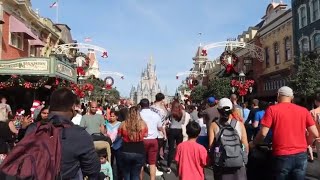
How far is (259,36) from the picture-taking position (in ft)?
141

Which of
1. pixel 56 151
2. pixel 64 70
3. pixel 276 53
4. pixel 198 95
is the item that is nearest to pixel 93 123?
pixel 56 151

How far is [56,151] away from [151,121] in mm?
5454

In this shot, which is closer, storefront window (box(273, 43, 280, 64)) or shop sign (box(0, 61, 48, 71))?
shop sign (box(0, 61, 48, 71))

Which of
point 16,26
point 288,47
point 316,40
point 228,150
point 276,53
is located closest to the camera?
point 228,150

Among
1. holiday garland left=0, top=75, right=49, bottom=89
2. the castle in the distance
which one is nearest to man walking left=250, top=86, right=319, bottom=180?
holiday garland left=0, top=75, right=49, bottom=89

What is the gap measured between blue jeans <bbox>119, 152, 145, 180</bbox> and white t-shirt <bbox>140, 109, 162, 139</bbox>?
1.11 metres

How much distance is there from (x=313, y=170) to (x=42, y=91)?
66.8 feet

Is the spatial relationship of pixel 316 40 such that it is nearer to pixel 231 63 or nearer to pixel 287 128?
pixel 231 63

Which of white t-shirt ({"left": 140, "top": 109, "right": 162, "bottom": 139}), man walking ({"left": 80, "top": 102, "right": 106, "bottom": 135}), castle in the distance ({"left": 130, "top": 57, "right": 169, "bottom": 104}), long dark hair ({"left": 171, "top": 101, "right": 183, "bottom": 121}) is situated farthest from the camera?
castle in the distance ({"left": 130, "top": 57, "right": 169, "bottom": 104})

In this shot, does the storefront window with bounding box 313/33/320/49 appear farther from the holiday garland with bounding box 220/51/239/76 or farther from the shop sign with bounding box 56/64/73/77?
the shop sign with bounding box 56/64/73/77

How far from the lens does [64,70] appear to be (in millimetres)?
22016

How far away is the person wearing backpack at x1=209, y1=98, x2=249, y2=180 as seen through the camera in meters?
5.20

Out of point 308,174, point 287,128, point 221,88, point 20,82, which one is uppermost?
point 221,88

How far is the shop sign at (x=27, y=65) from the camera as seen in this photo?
64.1 feet
